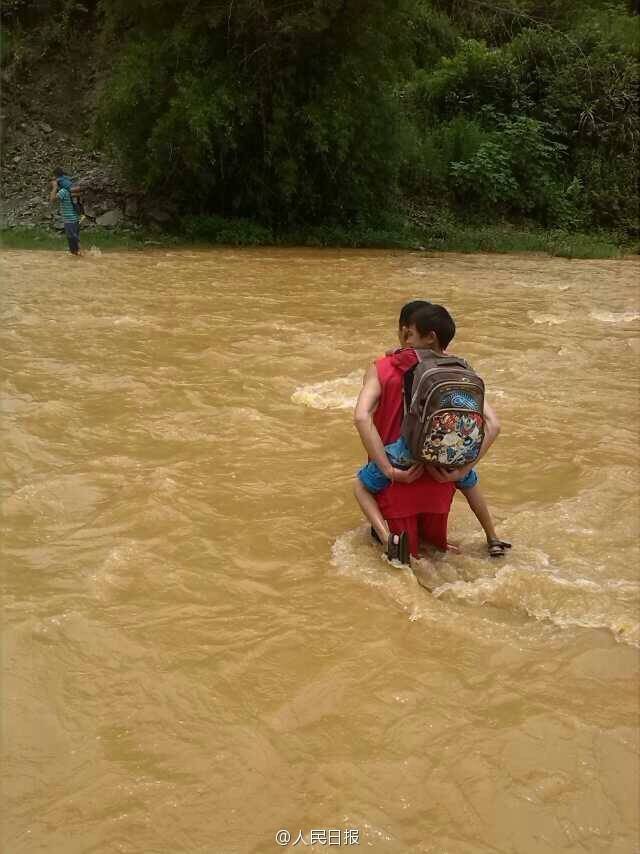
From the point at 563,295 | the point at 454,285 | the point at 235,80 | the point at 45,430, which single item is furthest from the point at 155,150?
the point at 45,430

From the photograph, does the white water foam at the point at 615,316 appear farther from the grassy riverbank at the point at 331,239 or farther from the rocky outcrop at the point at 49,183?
the rocky outcrop at the point at 49,183

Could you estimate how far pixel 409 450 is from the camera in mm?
3891

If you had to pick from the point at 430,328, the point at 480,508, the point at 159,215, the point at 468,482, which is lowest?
the point at 480,508

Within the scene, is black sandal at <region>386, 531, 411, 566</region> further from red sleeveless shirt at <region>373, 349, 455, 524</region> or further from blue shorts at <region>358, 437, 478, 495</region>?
blue shorts at <region>358, 437, 478, 495</region>

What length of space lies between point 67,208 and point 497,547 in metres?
12.8

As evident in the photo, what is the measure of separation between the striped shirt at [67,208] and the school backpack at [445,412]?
12686 mm

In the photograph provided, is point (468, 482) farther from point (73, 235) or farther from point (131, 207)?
point (131, 207)

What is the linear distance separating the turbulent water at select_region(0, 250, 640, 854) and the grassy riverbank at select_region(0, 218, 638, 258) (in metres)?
11.0

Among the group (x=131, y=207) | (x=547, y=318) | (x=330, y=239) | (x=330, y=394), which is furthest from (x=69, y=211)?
(x=330, y=394)

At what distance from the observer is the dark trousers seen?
1516 centimetres

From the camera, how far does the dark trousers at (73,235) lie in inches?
597

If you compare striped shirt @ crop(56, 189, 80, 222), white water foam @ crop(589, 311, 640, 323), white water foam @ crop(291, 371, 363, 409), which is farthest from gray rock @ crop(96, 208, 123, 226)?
white water foam @ crop(291, 371, 363, 409)

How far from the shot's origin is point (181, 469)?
5309mm
